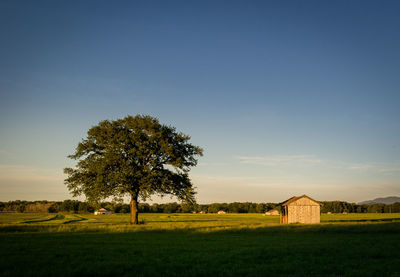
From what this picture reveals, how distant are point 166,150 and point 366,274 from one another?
105ft

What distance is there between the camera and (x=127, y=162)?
4172cm

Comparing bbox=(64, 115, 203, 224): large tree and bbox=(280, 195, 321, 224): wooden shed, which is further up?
bbox=(64, 115, 203, 224): large tree

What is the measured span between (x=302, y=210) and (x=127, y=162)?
3391 cm

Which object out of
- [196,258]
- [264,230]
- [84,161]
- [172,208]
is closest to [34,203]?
[172,208]

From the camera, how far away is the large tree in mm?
41531

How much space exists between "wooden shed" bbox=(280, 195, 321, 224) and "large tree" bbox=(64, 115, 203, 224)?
22.5 meters

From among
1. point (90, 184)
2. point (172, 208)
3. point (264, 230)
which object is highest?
point (90, 184)

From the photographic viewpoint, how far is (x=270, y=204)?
199 metres

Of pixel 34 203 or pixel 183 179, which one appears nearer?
pixel 183 179

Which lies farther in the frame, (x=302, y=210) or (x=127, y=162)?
(x=302, y=210)

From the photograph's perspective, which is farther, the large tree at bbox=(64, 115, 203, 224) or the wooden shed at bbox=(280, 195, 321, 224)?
the wooden shed at bbox=(280, 195, 321, 224)

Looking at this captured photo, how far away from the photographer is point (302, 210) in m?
58.3

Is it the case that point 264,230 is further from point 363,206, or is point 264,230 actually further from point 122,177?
point 363,206

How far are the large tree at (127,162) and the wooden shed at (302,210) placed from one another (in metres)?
22.5
